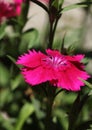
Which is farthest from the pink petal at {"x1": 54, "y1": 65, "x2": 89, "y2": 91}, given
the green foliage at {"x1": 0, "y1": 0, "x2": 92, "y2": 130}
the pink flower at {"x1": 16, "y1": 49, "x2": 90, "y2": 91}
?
the green foliage at {"x1": 0, "y1": 0, "x2": 92, "y2": 130}

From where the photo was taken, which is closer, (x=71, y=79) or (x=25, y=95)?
(x=71, y=79)

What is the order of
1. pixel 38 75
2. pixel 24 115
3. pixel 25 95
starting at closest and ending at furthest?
pixel 38 75, pixel 24 115, pixel 25 95

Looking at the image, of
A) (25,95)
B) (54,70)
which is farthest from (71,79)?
(25,95)

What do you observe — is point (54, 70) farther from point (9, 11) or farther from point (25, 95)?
point (25, 95)

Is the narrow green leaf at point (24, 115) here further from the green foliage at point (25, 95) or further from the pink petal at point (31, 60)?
the pink petal at point (31, 60)

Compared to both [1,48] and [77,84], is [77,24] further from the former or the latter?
[77,84]

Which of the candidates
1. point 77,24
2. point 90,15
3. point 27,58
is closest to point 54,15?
point 27,58

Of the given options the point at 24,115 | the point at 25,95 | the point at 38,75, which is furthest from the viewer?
the point at 25,95

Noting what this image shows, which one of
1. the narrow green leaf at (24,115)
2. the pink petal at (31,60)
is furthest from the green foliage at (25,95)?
the pink petal at (31,60)
